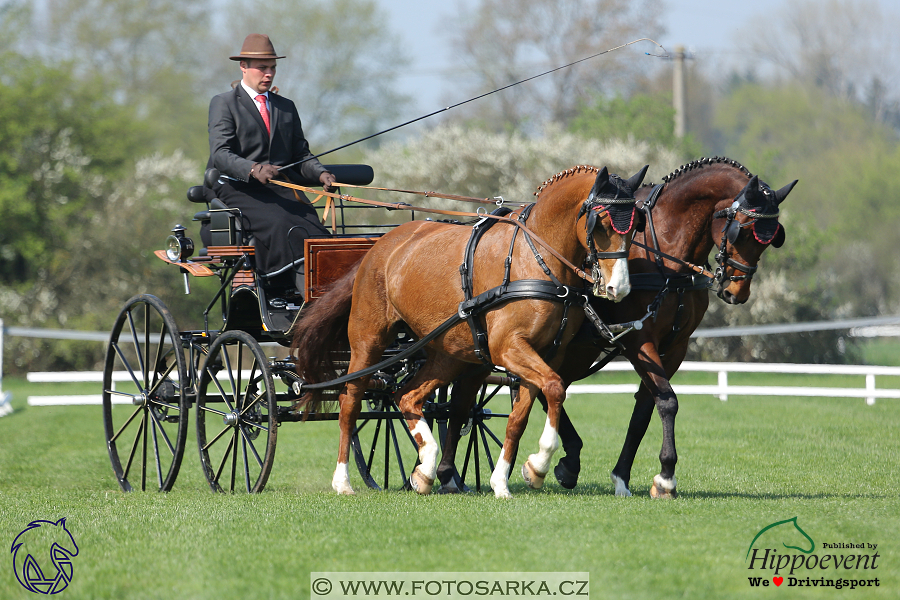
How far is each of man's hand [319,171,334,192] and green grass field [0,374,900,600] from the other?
6.69ft

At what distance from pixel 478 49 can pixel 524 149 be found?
12116 mm

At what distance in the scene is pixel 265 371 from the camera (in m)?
6.77

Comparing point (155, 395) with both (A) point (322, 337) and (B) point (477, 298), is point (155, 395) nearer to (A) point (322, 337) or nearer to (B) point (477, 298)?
(A) point (322, 337)

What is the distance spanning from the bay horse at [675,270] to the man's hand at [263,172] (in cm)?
233

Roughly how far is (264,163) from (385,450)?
2.40 metres

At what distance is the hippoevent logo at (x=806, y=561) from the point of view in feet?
13.7

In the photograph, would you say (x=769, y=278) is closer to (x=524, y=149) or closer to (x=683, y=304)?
(x=524, y=149)

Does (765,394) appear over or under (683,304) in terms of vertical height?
under

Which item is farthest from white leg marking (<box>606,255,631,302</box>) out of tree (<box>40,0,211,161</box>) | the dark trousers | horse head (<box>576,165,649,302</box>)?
tree (<box>40,0,211,161</box>)

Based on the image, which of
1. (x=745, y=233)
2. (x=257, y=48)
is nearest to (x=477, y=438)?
(x=745, y=233)

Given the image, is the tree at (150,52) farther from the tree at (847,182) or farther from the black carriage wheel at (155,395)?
the black carriage wheel at (155,395)

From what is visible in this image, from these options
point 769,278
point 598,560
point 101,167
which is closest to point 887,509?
point 598,560

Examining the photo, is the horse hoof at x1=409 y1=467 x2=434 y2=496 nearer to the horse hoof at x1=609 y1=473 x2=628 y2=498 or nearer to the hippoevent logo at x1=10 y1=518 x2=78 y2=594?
the horse hoof at x1=609 y1=473 x2=628 y2=498

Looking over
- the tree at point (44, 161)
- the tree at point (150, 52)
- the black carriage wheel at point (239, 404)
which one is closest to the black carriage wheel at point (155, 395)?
the black carriage wheel at point (239, 404)
